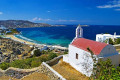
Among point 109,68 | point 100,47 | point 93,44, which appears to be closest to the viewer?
point 109,68

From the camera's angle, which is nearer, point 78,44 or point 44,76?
point 44,76

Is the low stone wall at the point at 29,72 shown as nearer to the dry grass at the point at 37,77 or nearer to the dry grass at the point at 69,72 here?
the dry grass at the point at 37,77

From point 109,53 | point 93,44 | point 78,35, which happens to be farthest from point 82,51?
point 78,35

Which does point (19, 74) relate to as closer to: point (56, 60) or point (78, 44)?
point (56, 60)

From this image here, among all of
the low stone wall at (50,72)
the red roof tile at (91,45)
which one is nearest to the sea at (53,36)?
the red roof tile at (91,45)

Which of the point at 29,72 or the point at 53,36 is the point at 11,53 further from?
the point at 53,36

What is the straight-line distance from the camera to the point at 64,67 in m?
12.6

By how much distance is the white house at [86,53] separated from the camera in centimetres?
949

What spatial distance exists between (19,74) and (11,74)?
113cm

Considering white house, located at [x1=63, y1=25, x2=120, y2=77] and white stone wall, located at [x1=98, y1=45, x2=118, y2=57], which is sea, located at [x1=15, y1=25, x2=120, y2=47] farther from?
white stone wall, located at [x1=98, y1=45, x2=118, y2=57]

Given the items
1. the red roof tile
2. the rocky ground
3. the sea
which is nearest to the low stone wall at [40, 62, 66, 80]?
the red roof tile

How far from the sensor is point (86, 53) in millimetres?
8992

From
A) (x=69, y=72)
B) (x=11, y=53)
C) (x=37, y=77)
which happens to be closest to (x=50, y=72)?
(x=37, y=77)

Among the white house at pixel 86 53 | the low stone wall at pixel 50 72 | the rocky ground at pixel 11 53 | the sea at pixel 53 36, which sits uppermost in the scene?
the white house at pixel 86 53
